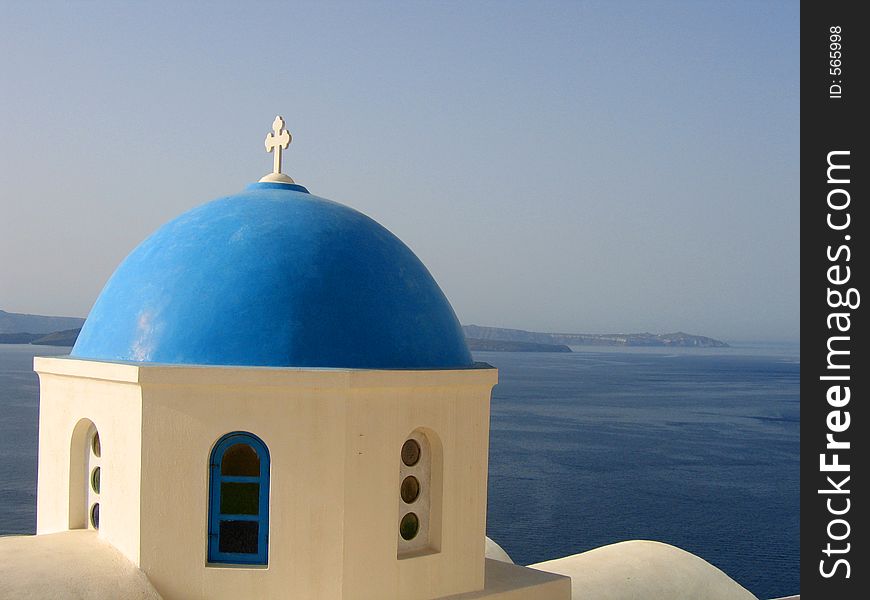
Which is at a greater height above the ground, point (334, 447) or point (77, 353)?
point (77, 353)

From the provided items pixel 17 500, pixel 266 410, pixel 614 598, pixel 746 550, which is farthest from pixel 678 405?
pixel 266 410

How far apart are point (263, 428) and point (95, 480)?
185 cm

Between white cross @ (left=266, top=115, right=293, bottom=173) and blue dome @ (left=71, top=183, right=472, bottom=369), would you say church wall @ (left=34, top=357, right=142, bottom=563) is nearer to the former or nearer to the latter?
blue dome @ (left=71, top=183, right=472, bottom=369)

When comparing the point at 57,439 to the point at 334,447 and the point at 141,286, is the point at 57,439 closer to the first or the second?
the point at 141,286

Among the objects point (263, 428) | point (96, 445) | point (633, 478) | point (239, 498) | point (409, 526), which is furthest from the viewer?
point (633, 478)

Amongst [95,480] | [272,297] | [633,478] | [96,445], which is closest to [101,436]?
[96,445]

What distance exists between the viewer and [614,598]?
448 inches

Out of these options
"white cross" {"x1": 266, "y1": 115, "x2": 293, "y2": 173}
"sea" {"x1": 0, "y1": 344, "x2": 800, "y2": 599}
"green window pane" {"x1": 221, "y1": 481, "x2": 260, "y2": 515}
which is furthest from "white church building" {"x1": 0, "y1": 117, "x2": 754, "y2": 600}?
"sea" {"x1": 0, "y1": 344, "x2": 800, "y2": 599}

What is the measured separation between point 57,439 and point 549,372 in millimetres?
152489

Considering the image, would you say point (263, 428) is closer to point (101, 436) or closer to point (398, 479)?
point (398, 479)

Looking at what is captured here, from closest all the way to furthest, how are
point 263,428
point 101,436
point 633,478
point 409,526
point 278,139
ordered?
point 263,428, point 101,436, point 409,526, point 278,139, point 633,478

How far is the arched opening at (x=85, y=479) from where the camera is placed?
7.35 m

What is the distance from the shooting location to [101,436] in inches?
266

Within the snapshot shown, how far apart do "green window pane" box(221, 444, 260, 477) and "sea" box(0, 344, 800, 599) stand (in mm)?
24467
